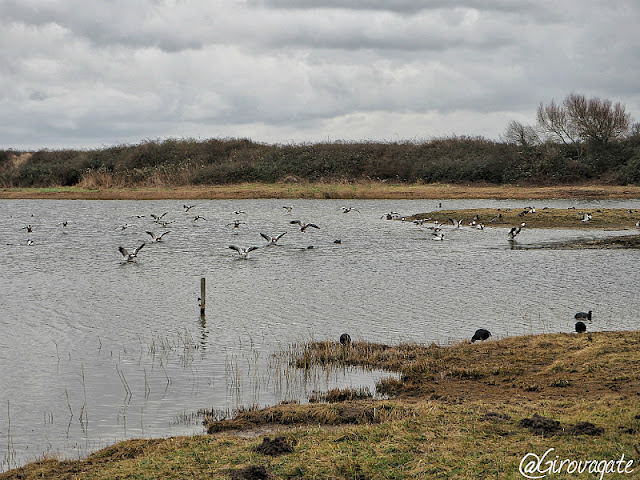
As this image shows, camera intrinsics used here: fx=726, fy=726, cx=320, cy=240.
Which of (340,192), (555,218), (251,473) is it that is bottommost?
(251,473)

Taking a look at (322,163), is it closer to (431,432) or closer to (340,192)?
(340,192)

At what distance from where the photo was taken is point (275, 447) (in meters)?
8.54

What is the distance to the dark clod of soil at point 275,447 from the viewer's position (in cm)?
846

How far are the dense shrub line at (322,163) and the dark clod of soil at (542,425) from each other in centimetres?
6256

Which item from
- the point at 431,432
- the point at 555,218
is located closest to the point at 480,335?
the point at 431,432

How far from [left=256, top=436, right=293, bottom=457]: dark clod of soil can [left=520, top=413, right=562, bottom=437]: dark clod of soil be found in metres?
2.86

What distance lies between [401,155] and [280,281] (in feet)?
201

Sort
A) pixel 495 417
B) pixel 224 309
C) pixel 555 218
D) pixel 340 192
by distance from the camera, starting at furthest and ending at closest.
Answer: pixel 340 192
pixel 555 218
pixel 224 309
pixel 495 417

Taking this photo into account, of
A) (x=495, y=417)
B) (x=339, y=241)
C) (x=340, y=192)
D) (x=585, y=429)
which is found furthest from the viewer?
(x=340, y=192)

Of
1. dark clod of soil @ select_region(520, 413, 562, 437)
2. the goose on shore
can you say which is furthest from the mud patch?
the goose on shore

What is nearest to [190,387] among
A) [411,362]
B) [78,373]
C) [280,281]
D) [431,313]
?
[78,373]

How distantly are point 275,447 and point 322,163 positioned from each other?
7417 centimetres

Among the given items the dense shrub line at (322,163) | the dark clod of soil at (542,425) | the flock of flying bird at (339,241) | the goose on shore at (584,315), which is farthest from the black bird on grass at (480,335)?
the dense shrub line at (322,163)

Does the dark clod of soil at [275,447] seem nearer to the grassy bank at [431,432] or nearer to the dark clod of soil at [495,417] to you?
the grassy bank at [431,432]
